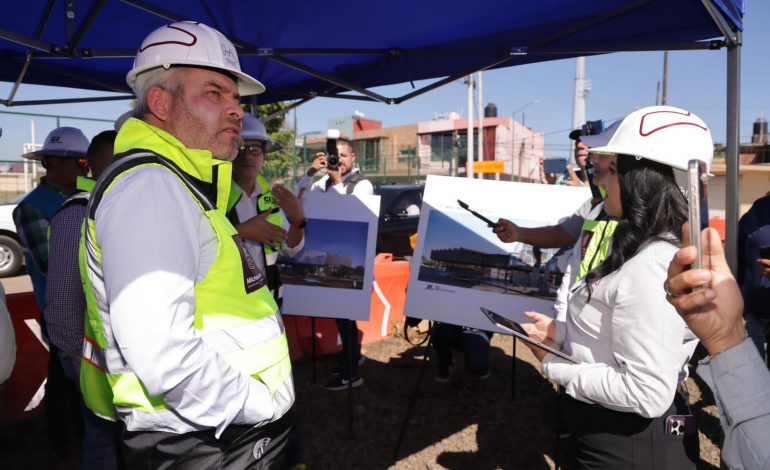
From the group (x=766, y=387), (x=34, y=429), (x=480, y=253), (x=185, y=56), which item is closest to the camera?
(x=766, y=387)

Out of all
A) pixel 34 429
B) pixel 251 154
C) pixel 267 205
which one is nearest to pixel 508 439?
pixel 267 205

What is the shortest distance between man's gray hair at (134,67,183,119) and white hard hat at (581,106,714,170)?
139cm

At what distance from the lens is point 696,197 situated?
66 centimetres

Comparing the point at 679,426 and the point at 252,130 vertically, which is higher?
the point at 252,130

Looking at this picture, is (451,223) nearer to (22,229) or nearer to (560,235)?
(560,235)

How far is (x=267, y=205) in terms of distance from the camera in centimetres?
273

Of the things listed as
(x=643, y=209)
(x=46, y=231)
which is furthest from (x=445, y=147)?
(x=643, y=209)

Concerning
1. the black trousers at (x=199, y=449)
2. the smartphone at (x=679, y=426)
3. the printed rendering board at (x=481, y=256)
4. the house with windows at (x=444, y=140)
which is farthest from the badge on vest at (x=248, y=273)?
the house with windows at (x=444, y=140)

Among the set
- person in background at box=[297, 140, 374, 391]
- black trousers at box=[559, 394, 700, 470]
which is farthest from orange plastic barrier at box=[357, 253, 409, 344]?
black trousers at box=[559, 394, 700, 470]

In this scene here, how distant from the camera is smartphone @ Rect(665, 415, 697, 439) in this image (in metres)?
1.47

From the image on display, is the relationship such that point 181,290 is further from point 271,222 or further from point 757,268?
point 757,268

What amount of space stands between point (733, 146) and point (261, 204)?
8.01 feet

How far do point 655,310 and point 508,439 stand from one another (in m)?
2.21

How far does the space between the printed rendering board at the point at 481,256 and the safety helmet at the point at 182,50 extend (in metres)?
1.83
